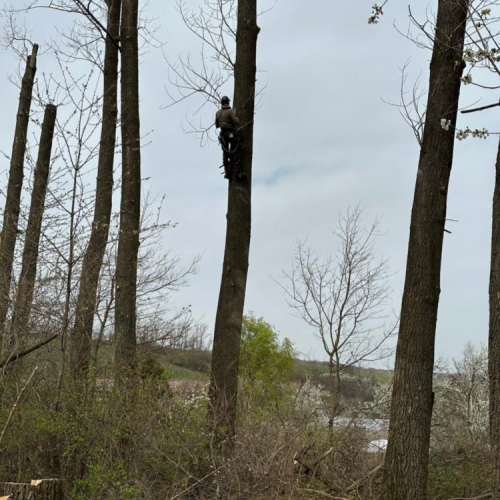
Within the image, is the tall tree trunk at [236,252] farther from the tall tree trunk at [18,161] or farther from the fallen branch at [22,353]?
the tall tree trunk at [18,161]

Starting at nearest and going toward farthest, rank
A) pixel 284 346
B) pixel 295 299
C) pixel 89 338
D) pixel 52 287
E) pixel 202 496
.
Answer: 1. pixel 202 496
2. pixel 89 338
3. pixel 52 287
4. pixel 295 299
5. pixel 284 346

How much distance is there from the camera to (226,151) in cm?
911

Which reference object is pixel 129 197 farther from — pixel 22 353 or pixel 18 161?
pixel 18 161

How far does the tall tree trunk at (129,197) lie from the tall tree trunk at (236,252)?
135cm

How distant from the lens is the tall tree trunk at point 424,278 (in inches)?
275

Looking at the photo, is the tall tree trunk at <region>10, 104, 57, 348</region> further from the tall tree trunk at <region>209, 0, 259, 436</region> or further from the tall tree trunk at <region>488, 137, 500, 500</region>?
the tall tree trunk at <region>488, 137, 500, 500</region>

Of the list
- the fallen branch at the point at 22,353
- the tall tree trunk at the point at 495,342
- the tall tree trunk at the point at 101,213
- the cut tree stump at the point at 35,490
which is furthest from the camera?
the tall tree trunk at the point at 101,213

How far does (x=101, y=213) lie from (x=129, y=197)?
2.69 feet

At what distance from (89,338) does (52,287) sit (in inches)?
45.4

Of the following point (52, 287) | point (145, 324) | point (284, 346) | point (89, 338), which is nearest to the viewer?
point (89, 338)

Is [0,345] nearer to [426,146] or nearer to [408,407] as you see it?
[408,407]

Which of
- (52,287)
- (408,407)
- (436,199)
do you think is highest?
(436,199)

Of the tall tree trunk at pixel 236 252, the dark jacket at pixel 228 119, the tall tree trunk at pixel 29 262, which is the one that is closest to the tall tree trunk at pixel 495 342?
the tall tree trunk at pixel 236 252

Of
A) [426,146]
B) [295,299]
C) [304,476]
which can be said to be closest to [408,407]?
[304,476]
